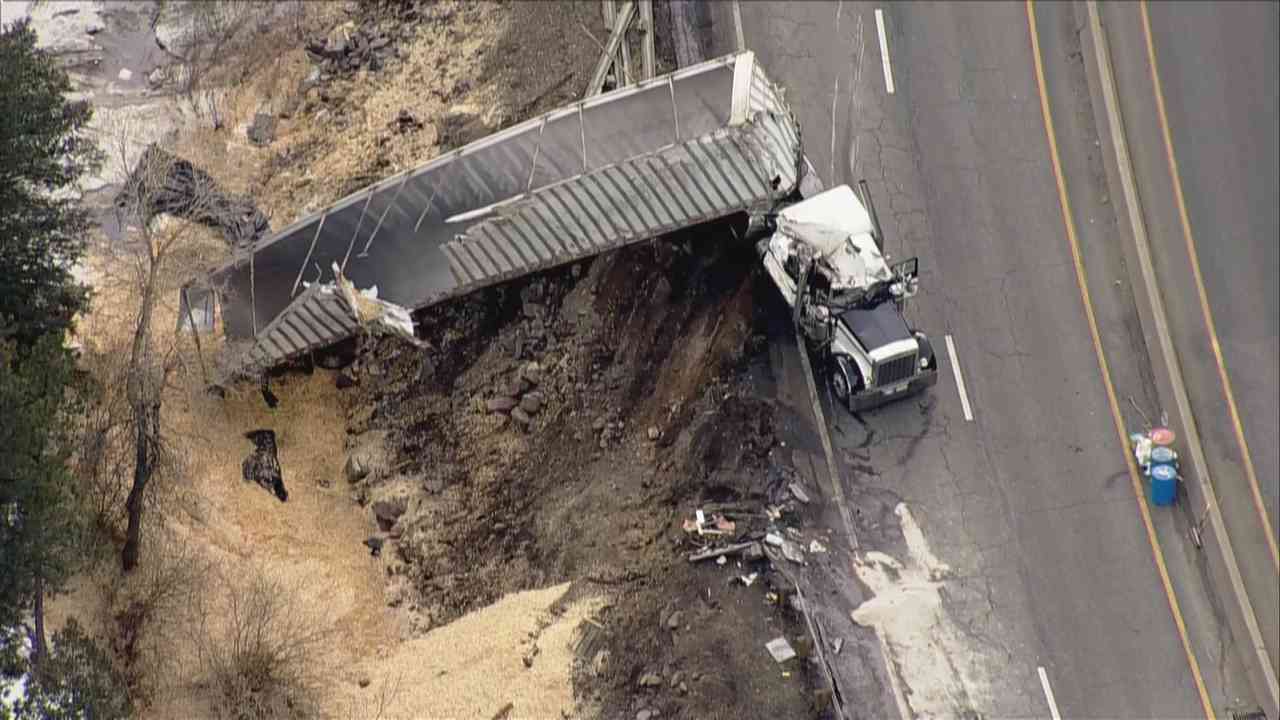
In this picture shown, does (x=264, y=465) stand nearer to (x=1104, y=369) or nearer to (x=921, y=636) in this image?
(x=921, y=636)

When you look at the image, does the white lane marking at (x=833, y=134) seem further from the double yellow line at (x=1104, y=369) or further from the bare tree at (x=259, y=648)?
the bare tree at (x=259, y=648)

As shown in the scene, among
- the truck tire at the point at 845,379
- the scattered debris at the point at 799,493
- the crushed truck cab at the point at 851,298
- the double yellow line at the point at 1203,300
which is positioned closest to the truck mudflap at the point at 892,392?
the crushed truck cab at the point at 851,298

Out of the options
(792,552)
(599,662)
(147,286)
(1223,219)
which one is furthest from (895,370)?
(147,286)

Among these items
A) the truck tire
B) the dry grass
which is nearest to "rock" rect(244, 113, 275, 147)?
the dry grass

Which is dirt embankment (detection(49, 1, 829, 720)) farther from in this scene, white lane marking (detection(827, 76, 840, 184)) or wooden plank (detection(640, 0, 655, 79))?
white lane marking (detection(827, 76, 840, 184))

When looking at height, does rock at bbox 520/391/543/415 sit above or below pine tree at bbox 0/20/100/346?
below

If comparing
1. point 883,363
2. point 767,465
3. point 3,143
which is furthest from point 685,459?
point 3,143

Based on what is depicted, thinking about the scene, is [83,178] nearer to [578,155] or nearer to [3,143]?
[3,143]
